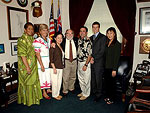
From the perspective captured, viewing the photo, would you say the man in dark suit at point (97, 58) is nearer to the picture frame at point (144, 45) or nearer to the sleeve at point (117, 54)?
the sleeve at point (117, 54)

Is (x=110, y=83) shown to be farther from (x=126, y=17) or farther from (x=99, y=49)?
(x=126, y=17)

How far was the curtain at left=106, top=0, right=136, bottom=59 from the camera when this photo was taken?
351 cm

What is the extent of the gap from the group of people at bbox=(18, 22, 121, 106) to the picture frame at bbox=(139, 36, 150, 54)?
1234mm

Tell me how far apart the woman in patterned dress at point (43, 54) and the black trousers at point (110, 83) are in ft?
3.88

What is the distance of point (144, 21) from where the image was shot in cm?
355

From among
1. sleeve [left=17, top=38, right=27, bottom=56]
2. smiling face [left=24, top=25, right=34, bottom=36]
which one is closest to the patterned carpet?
sleeve [left=17, top=38, right=27, bottom=56]

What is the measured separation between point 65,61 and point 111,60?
0.95 meters

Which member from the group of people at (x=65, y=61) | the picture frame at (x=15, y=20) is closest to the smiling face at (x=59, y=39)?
the group of people at (x=65, y=61)

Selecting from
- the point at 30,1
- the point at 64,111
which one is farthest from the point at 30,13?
the point at 64,111

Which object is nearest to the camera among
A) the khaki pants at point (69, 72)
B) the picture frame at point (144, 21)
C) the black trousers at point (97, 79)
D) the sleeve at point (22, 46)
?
the sleeve at point (22, 46)

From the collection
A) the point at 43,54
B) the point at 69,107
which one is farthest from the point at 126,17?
Result: the point at 69,107

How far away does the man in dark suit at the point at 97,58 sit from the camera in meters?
2.84

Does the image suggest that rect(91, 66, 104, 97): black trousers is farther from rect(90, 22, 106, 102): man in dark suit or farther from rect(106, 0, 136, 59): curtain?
rect(106, 0, 136, 59): curtain

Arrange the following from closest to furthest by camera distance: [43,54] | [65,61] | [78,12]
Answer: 1. [43,54]
2. [65,61]
3. [78,12]
